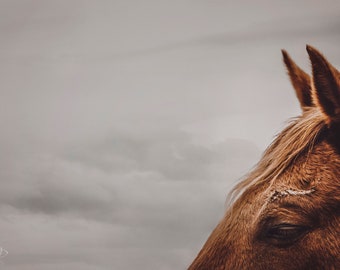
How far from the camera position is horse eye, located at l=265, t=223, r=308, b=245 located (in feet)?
12.4

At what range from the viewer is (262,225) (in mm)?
3881

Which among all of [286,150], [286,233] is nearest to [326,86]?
[286,150]

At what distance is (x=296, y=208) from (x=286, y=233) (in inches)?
8.9

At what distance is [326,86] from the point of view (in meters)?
3.91

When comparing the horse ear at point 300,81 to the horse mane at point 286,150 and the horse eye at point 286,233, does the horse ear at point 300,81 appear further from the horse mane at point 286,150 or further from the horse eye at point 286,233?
the horse eye at point 286,233

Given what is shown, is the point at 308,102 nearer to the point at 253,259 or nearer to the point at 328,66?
the point at 328,66

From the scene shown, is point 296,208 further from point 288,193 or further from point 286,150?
point 286,150

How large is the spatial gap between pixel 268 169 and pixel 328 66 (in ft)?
3.36

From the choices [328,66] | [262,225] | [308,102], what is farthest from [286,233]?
[308,102]

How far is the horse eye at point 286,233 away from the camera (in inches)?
149

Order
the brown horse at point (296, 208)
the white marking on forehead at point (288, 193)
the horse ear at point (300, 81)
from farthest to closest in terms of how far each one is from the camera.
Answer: the horse ear at point (300, 81) < the white marking on forehead at point (288, 193) < the brown horse at point (296, 208)

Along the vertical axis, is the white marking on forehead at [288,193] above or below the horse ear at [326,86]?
below

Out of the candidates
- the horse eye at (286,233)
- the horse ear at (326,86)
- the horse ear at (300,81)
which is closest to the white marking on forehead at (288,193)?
the horse eye at (286,233)

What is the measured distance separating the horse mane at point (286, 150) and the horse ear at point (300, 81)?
50cm
